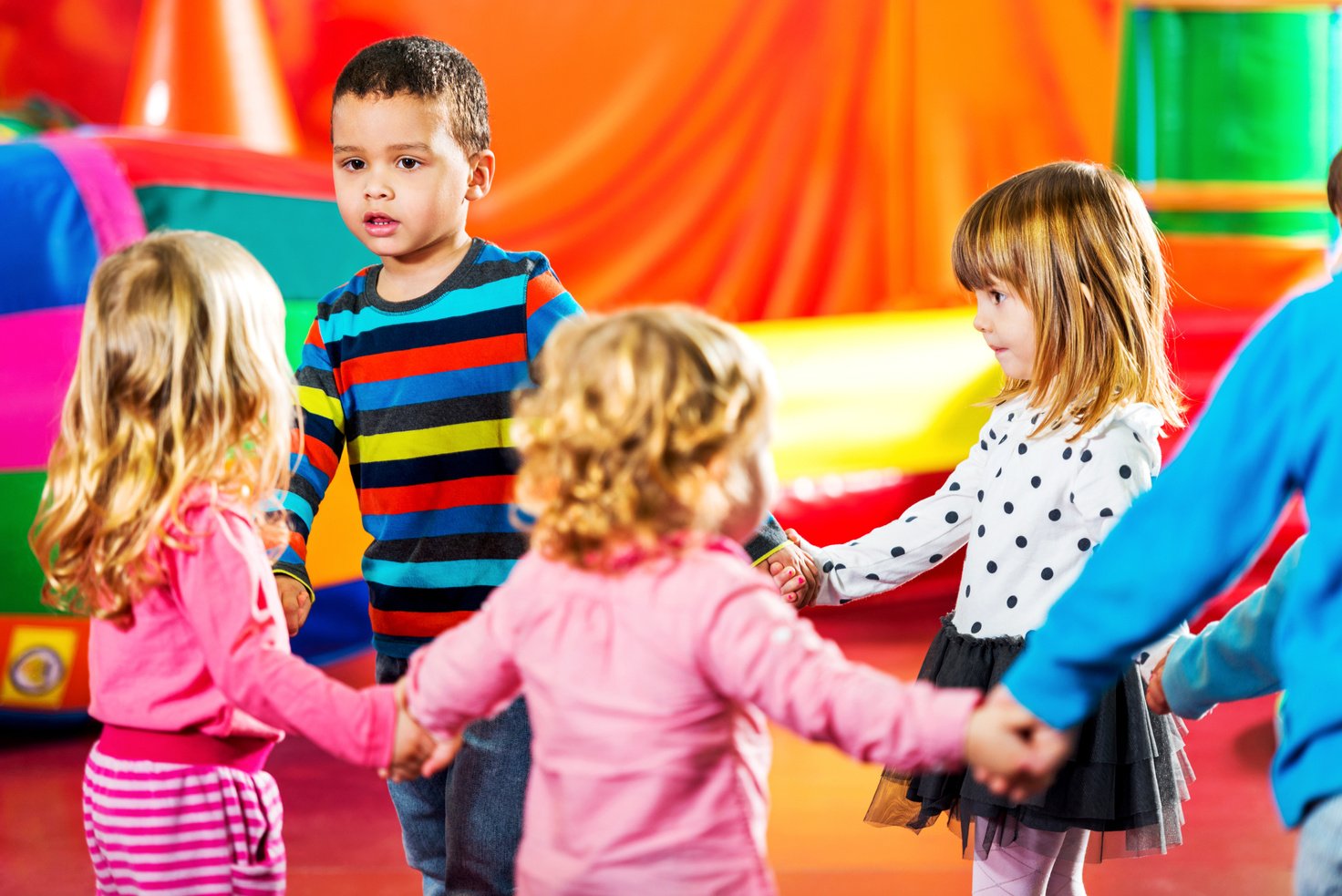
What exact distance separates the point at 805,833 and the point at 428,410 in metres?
0.82

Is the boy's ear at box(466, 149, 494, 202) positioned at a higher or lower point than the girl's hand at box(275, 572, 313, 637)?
higher

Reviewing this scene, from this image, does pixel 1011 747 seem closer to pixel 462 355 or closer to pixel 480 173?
pixel 462 355

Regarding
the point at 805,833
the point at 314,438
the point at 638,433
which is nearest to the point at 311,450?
the point at 314,438

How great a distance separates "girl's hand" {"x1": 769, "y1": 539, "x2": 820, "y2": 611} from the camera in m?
1.35

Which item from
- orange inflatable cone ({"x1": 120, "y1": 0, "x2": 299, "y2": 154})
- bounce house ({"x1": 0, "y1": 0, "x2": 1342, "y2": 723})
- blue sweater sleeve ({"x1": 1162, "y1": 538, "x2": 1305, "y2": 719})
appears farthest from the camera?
orange inflatable cone ({"x1": 120, "y1": 0, "x2": 299, "y2": 154})

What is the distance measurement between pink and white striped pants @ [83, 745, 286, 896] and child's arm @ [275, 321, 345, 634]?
0.73 ft

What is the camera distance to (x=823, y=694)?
0.85m

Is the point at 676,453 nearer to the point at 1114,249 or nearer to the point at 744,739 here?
the point at 744,739

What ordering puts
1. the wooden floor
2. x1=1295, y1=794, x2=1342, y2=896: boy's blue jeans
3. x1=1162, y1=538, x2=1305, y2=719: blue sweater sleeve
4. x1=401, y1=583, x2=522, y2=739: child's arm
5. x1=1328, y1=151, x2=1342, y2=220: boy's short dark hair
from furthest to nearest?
the wooden floor → x1=1328, y1=151, x2=1342, y2=220: boy's short dark hair → x1=1162, y1=538, x2=1305, y2=719: blue sweater sleeve → x1=401, y1=583, x2=522, y2=739: child's arm → x1=1295, y1=794, x2=1342, y2=896: boy's blue jeans

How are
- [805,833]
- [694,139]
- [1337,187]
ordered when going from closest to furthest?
[1337,187]
[805,833]
[694,139]

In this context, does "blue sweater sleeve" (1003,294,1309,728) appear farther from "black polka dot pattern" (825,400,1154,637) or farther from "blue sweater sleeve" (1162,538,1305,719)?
"black polka dot pattern" (825,400,1154,637)

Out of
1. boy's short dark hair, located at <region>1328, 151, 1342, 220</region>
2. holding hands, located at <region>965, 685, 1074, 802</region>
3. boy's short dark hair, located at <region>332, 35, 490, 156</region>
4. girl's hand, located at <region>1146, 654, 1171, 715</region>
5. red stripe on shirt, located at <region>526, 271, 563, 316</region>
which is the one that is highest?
boy's short dark hair, located at <region>332, 35, 490, 156</region>

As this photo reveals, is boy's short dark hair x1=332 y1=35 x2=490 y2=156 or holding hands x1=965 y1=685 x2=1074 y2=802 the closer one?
holding hands x1=965 y1=685 x2=1074 y2=802

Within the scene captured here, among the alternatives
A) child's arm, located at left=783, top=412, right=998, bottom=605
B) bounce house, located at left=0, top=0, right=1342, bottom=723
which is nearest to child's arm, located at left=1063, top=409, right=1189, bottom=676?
child's arm, located at left=783, top=412, right=998, bottom=605
